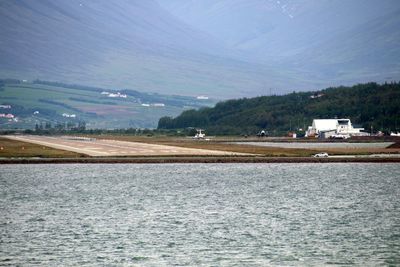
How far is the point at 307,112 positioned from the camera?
15350 centimetres

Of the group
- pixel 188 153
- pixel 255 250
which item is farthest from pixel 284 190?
pixel 188 153

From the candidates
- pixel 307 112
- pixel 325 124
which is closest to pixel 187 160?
pixel 325 124

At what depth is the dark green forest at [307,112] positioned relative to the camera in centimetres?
13575

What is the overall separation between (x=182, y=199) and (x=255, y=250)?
48.2 feet

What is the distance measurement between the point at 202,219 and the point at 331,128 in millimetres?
96455

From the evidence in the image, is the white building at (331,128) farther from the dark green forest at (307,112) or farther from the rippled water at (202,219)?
the rippled water at (202,219)

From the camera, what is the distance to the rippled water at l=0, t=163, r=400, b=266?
2891 cm

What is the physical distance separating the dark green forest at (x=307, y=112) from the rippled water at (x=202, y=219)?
7657 cm

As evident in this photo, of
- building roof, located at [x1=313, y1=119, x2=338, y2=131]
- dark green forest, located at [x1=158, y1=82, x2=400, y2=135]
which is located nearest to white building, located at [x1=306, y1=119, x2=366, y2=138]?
building roof, located at [x1=313, y1=119, x2=338, y2=131]

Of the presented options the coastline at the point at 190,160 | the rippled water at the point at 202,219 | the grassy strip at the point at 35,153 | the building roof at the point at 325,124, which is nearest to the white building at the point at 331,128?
the building roof at the point at 325,124

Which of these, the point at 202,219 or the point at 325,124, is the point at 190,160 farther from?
the point at 325,124

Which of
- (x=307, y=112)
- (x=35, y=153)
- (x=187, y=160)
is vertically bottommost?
(x=187, y=160)

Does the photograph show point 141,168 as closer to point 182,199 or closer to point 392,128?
point 182,199

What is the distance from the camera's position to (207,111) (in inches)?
7200
